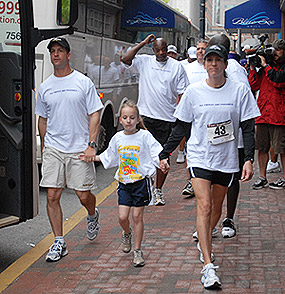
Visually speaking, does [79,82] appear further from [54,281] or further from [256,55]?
[256,55]

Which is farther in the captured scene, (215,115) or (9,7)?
(9,7)

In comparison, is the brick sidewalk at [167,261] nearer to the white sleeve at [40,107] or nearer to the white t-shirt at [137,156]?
the white t-shirt at [137,156]

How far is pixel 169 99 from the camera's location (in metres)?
8.49

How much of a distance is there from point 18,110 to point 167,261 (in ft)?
6.26

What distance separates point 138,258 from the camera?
5.77 meters

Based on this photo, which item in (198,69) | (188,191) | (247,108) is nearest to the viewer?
(247,108)

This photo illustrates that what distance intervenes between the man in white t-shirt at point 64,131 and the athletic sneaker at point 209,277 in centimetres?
151

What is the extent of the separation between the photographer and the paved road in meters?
2.65

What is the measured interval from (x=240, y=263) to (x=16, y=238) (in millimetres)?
2505

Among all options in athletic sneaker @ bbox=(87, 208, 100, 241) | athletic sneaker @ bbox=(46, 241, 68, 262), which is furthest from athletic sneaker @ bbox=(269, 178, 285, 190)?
athletic sneaker @ bbox=(46, 241, 68, 262)

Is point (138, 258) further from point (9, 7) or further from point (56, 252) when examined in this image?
point (9, 7)

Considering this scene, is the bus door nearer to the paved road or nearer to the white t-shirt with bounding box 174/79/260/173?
the paved road

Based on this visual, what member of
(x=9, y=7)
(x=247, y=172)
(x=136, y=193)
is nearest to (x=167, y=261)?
(x=136, y=193)

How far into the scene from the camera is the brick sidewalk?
17.3ft
